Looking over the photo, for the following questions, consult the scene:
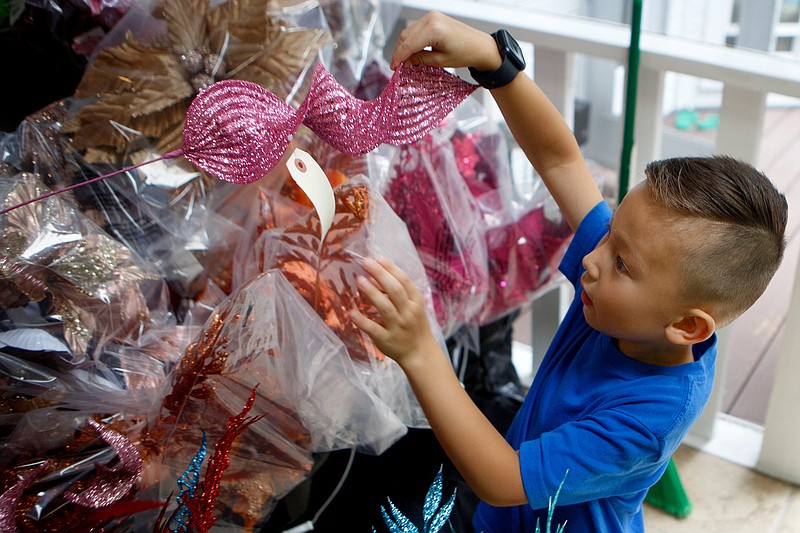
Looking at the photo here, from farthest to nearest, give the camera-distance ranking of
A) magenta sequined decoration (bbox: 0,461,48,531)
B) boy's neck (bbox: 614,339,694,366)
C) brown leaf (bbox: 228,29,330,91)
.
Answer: brown leaf (bbox: 228,29,330,91), boy's neck (bbox: 614,339,694,366), magenta sequined decoration (bbox: 0,461,48,531)

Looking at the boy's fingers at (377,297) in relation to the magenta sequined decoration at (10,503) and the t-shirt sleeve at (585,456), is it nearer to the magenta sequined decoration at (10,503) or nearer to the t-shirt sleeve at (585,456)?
the t-shirt sleeve at (585,456)

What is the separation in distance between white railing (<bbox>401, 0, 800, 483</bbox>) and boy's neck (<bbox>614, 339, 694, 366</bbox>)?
547 millimetres

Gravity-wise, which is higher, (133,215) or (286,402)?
(133,215)

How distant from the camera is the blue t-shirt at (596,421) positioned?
0.77m

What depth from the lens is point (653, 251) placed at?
0.74m

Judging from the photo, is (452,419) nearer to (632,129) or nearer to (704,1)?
(632,129)

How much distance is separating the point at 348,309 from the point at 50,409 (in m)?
0.30

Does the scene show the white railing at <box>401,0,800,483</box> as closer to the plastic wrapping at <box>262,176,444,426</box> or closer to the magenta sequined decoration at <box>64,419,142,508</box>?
the plastic wrapping at <box>262,176,444,426</box>

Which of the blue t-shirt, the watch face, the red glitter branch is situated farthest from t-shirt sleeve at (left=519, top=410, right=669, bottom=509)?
the watch face

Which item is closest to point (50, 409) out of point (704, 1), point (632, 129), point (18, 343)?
point (18, 343)

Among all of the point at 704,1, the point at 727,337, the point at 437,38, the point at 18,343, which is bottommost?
the point at 727,337

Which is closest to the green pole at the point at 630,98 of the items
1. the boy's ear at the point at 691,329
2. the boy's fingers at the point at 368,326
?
the boy's ear at the point at 691,329

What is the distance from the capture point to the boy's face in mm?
740

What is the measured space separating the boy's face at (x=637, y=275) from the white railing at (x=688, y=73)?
0.56 metres
